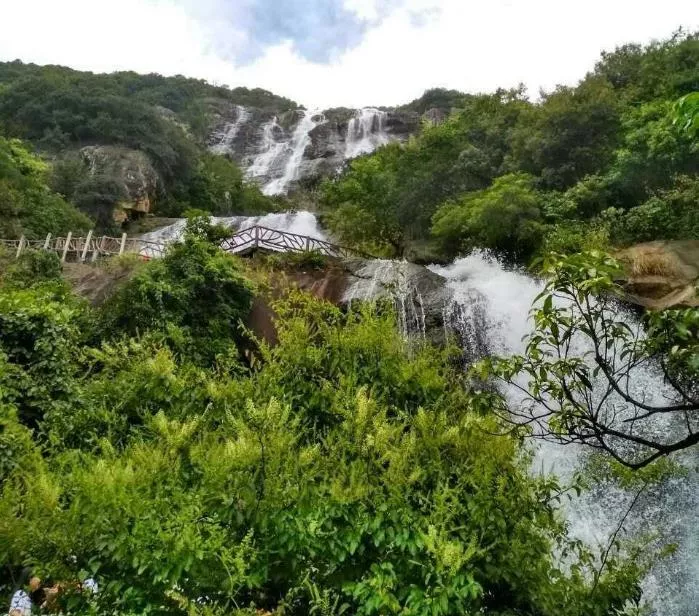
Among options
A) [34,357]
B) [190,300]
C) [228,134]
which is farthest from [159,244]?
[228,134]

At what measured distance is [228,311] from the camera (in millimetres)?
11484

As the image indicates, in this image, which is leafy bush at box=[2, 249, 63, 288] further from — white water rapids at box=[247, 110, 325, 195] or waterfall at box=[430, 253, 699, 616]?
white water rapids at box=[247, 110, 325, 195]

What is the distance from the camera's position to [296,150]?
4009 centimetres

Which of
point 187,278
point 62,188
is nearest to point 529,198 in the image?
point 187,278

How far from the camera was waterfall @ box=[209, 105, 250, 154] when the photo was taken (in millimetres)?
41447

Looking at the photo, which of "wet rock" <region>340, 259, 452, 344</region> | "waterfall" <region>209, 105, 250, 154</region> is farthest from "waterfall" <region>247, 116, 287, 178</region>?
"wet rock" <region>340, 259, 452, 344</region>

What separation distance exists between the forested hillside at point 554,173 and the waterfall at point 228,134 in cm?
2397

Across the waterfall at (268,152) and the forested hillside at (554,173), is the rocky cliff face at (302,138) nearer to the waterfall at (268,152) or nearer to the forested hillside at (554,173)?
the waterfall at (268,152)

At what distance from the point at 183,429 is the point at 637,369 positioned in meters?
9.16

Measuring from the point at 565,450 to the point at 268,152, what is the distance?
35342 millimetres

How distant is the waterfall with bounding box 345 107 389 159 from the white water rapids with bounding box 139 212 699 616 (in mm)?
24121

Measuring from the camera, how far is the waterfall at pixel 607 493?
296 inches

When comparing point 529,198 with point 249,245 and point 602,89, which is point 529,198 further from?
point 249,245

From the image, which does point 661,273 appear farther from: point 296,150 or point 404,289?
point 296,150
